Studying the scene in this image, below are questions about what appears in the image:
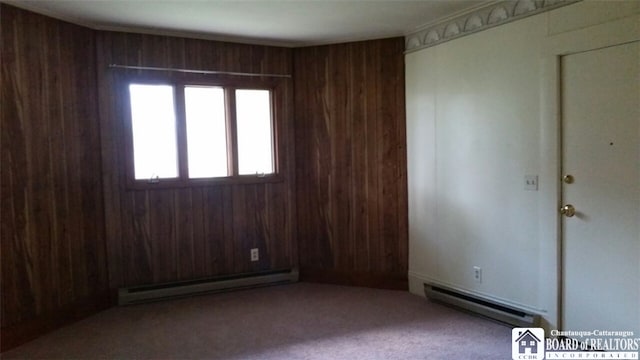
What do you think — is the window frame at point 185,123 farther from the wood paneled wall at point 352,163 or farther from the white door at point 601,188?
the white door at point 601,188

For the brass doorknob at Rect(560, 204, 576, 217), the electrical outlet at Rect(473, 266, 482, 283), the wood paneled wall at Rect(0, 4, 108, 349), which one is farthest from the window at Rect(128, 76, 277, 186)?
the brass doorknob at Rect(560, 204, 576, 217)

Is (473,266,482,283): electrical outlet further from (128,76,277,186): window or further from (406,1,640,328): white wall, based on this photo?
(128,76,277,186): window

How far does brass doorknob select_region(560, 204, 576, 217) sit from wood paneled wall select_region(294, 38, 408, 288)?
1519mm

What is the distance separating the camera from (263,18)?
3.63 metres

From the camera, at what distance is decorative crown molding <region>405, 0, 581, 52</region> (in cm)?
304

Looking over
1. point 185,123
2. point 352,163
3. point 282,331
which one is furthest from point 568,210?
point 185,123

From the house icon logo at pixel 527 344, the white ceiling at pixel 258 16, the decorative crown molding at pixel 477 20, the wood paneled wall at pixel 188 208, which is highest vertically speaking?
the white ceiling at pixel 258 16

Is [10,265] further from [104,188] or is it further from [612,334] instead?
[612,334]

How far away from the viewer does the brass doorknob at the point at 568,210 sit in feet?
9.57

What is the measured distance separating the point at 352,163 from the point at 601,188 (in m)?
2.18

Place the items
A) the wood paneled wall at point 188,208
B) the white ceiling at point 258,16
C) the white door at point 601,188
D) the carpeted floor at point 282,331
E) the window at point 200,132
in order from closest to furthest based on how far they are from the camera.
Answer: the white door at point 601,188, the carpeted floor at point 282,331, the white ceiling at point 258,16, the wood paneled wall at point 188,208, the window at point 200,132

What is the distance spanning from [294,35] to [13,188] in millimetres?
2543

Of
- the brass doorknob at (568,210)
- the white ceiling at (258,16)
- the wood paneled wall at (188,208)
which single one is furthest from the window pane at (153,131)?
the brass doorknob at (568,210)

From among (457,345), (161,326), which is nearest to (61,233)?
(161,326)
